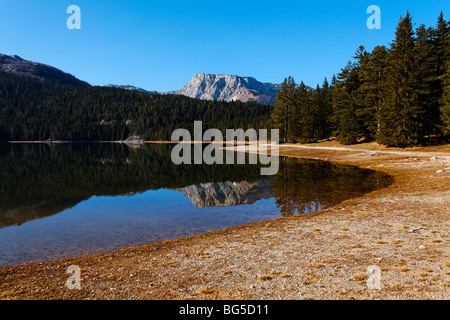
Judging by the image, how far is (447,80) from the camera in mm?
38656

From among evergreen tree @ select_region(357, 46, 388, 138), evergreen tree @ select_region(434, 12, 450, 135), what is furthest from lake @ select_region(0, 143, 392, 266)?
evergreen tree @ select_region(357, 46, 388, 138)

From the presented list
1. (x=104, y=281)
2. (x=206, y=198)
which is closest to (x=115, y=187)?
(x=206, y=198)

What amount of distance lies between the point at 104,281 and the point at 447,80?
49939 mm

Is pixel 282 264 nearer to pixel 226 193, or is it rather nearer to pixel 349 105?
pixel 226 193

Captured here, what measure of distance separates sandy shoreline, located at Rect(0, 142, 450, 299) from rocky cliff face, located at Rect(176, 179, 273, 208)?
744cm

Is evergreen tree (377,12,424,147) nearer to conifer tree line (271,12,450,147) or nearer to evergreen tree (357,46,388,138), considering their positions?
conifer tree line (271,12,450,147)

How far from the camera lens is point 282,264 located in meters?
8.50

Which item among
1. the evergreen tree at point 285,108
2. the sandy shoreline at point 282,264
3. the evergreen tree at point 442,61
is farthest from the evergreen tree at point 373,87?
the sandy shoreline at point 282,264

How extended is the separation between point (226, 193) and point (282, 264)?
17040mm

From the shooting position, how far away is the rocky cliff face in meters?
21.9

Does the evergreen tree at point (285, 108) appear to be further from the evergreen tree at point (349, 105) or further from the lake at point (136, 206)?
the lake at point (136, 206)

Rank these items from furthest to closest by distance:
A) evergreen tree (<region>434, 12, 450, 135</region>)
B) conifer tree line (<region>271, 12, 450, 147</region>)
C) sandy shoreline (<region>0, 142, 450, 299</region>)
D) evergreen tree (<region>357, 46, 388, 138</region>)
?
1. evergreen tree (<region>357, 46, 388, 138</region>)
2. conifer tree line (<region>271, 12, 450, 147</region>)
3. evergreen tree (<region>434, 12, 450, 135</region>)
4. sandy shoreline (<region>0, 142, 450, 299</region>)

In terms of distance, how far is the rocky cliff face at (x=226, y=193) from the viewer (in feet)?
71.7
